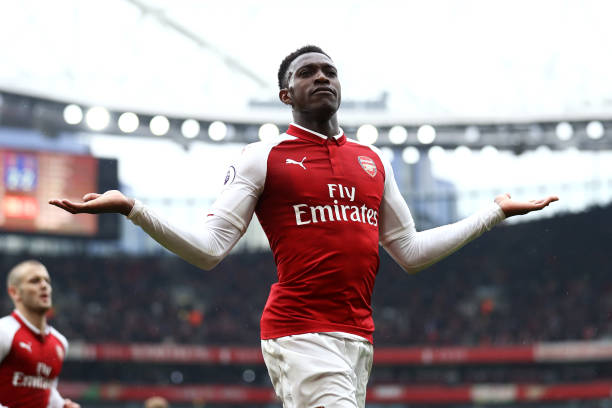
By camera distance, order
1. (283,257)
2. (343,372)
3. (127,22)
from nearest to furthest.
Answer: (343,372) < (283,257) < (127,22)

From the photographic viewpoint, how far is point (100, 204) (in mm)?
2553

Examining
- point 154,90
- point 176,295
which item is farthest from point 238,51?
point 176,295

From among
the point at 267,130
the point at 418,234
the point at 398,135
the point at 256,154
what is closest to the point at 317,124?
the point at 256,154

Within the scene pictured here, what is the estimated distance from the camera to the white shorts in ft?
8.80

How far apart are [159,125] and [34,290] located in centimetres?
1641

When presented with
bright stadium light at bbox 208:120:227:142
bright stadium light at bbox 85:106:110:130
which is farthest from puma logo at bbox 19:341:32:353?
bright stadium light at bbox 208:120:227:142

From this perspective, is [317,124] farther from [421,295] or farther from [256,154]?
[421,295]

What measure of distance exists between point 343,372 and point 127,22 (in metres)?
18.4

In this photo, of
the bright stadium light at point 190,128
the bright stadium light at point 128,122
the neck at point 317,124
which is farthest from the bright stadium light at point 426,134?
the neck at point 317,124

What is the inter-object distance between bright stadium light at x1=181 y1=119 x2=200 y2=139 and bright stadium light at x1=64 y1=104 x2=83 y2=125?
2685mm

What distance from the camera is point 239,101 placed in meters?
23.2

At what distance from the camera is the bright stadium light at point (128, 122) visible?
Answer: 68.8ft

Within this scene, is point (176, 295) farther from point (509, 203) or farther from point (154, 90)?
point (509, 203)

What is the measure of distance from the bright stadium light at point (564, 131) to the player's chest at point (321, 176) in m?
19.1
